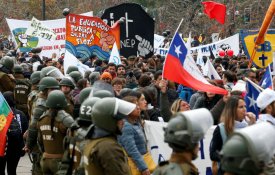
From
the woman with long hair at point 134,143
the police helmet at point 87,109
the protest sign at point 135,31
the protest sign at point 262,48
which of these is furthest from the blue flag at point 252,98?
the protest sign at point 135,31

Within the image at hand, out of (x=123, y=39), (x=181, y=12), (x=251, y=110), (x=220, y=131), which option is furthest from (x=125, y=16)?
(x=181, y=12)

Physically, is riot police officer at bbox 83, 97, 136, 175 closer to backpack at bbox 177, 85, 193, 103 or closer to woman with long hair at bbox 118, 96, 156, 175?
woman with long hair at bbox 118, 96, 156, 175

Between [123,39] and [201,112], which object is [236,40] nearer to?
[123,39]

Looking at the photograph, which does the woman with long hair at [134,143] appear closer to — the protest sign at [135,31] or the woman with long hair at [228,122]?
the woman with long hair at [228,122]

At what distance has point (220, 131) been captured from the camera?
280 inches

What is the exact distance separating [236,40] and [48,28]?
5.97 m

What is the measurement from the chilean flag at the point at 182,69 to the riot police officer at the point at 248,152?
5062 millimetres

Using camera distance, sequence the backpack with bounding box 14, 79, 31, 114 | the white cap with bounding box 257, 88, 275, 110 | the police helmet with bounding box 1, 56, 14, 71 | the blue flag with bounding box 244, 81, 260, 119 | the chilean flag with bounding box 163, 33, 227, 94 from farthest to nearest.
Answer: the police helmet with bounding box 1, 56, 14, 71, the backpack with bounding box 14, 79, 31, 114, the chilean flag with bounding box 163, 33, 227, 94, the blue flag with bounding box 244, 81, 260, 119, the white cap with bounding box 257, 88, 275, 110

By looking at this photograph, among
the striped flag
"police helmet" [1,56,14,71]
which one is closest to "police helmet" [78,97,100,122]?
the striped flag

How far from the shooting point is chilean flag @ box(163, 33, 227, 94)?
30.6 feet

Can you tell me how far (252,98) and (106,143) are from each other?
11.4 ft

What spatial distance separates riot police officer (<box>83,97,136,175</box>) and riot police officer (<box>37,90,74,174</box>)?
83.5 inches

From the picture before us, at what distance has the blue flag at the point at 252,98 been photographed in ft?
29.5

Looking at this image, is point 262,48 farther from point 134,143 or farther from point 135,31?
point 134,143
